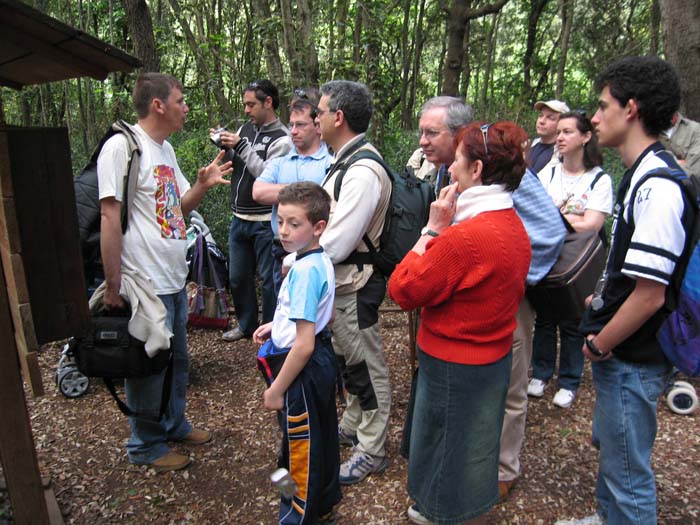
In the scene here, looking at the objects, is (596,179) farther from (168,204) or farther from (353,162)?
(168,204)

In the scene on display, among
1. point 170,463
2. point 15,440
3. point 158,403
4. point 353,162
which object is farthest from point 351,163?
point 170,463

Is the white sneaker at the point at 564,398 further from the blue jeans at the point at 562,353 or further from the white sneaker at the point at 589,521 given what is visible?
the white sneaker at the point at 589,521

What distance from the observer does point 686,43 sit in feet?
15.3

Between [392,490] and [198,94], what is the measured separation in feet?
36.0

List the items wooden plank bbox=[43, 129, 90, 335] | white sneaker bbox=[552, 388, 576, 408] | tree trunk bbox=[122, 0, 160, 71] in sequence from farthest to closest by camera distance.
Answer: tree trunk bbox=[122, 0, 160, 71], white sneaker bbox=[552, 388, 576, 408], wooden plank bbox=[43, 129, 90, 335]

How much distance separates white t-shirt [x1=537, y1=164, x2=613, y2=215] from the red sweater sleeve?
187 centimetres

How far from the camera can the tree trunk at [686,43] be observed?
4.60 metres

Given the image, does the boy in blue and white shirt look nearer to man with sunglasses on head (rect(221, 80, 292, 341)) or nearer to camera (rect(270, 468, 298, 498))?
camera (rect(270, 468, 298, 498))

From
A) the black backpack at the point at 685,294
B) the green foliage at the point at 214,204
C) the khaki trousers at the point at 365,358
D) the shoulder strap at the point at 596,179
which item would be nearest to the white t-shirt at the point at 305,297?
the khaki trousers at the point at 365,358

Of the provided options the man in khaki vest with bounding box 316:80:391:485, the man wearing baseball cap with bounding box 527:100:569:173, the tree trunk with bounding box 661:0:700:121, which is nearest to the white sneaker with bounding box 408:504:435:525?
the man in khaki vest with bounding box 316:80:391:485

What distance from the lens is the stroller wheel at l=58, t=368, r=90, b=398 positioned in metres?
4.02

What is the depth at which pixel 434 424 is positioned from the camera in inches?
84.0

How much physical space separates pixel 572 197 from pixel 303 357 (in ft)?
7.60

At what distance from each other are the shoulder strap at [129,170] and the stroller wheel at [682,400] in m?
3.91
